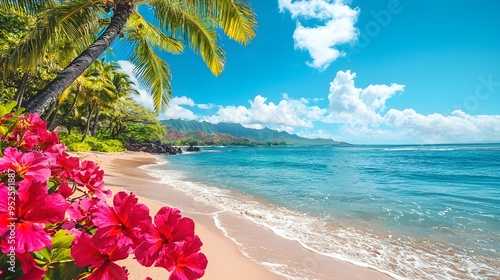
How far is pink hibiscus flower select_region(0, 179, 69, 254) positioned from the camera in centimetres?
53

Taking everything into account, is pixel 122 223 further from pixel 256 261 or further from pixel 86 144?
pixel 86 144

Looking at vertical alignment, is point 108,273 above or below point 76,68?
below

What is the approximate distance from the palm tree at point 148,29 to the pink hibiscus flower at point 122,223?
3.53 meters

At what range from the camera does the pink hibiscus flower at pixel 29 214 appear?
53cm

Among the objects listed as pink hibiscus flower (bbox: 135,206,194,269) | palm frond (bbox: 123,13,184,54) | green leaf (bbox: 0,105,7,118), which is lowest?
pink hibiscus flower (bbox: 135,206,194,269)

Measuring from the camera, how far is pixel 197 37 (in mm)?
6289

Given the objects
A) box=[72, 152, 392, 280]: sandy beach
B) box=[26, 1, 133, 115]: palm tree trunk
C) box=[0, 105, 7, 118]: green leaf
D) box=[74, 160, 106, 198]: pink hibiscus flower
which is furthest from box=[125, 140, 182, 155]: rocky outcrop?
box=[74, 160, 106, 198]: pink hibiscus flower

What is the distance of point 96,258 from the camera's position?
1.99ft

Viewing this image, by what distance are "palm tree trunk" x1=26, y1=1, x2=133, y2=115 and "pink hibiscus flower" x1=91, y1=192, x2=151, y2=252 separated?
3.50 metres

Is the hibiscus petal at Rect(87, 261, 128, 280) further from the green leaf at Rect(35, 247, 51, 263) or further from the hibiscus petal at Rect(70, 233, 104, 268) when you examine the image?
the green leaf at Rect(35, 247, 51, 263)

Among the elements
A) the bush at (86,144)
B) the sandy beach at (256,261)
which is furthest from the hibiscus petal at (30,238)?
the bush at (86,144)

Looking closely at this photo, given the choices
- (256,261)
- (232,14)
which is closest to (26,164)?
(256,261)

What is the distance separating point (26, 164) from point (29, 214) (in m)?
0.39

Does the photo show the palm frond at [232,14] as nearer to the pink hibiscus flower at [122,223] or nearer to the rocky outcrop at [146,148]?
the pink hibiscus flower at [122,223]
